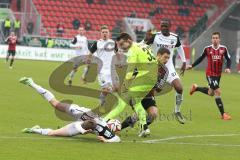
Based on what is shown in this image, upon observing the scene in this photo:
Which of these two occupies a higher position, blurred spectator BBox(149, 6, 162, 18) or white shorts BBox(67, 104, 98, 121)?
blurred spectator BBox(149, 6, 162, 18)

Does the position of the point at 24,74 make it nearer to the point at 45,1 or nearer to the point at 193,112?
the point at 193,112

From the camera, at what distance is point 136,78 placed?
48.2 ft

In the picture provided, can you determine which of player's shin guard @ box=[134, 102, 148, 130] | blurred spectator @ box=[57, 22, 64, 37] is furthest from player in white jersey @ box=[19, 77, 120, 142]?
blurred spectator @ box=[57, 22, 64, 37]

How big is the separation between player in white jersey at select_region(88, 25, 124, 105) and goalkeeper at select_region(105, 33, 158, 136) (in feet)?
16.9

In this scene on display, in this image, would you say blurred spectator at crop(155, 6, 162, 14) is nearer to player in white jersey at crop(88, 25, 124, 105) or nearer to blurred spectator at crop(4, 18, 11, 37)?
blurred spectator at crop(4, 18, 11, 37)

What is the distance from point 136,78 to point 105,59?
6.90 m

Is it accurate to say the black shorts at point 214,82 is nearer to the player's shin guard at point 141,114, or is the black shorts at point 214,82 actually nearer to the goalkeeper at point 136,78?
the goalkeeper at point 136,78

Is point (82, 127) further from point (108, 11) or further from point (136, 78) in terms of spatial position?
point (108, 11)

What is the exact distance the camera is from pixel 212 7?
64.2 metres

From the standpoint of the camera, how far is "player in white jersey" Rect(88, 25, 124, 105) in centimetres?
2011

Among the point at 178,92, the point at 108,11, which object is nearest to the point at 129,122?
the point at 178,92

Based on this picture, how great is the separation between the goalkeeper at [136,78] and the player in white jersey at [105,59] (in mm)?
5137

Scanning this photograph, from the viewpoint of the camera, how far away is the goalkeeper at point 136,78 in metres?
14.3

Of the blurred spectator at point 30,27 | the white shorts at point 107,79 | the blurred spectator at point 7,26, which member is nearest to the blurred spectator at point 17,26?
the blurred spectator at point 7,26
